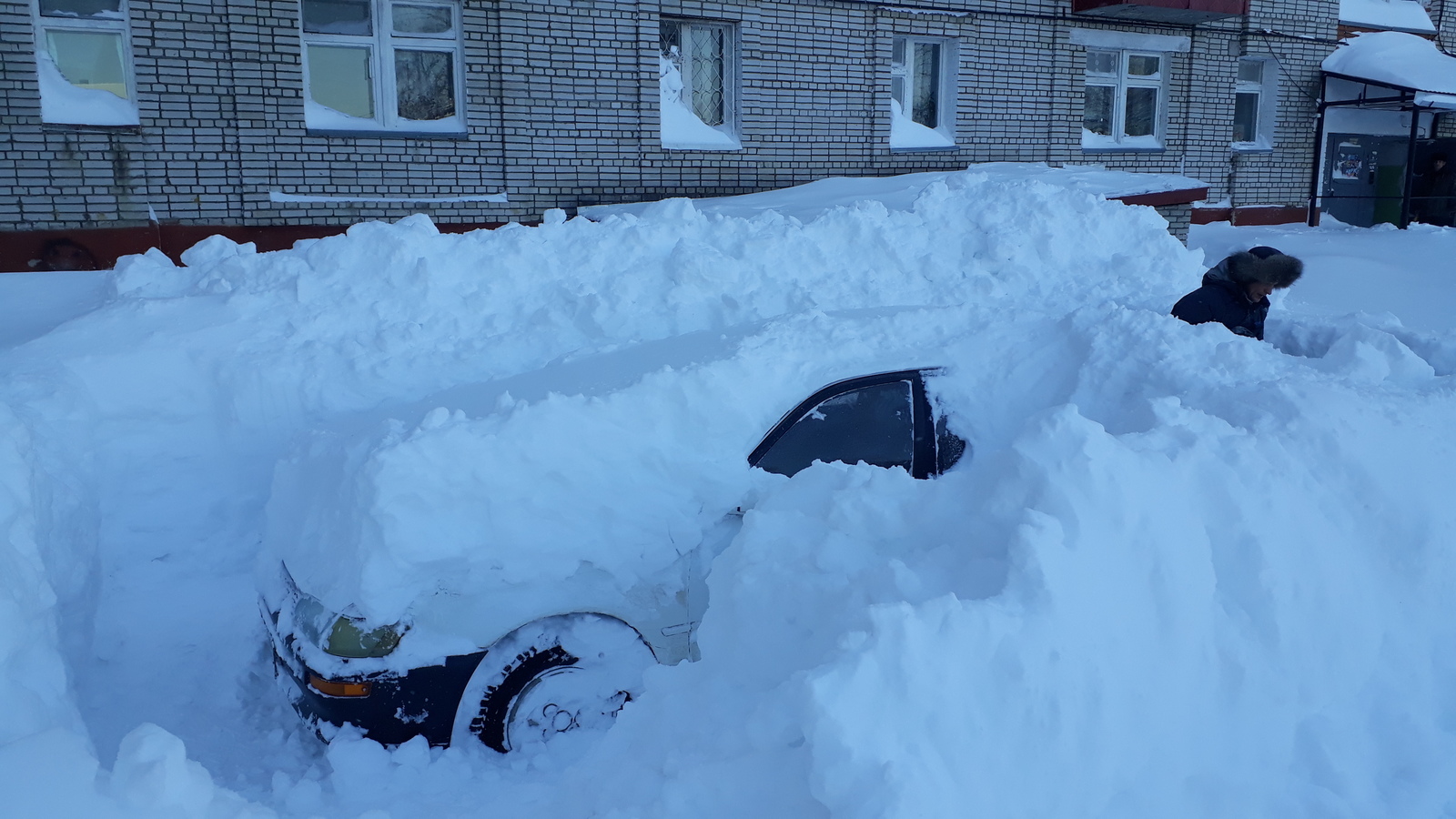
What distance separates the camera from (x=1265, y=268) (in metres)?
4.61

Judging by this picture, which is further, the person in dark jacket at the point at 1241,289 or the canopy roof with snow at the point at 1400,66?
the canopy roof with snow at the point at 1400,66

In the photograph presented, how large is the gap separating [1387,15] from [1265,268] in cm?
1435

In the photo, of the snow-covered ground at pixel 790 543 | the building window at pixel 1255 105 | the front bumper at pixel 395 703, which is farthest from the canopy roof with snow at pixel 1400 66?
the front bumper at pixel 395 703

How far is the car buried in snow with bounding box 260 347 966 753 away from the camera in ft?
9.73

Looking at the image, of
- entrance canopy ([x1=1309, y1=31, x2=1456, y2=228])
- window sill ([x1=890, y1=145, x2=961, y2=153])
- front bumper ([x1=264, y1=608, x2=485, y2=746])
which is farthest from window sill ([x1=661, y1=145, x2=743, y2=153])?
entrance canopy ([x1=1309, y1=31, x2=1456, y2=228])

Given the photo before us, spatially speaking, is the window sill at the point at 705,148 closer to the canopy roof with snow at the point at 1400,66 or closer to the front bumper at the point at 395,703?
the front bumper at the point at 395,703

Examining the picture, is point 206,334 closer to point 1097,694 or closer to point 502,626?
point 502,626

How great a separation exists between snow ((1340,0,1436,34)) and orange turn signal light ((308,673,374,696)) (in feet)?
56.2

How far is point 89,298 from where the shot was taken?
6320mm

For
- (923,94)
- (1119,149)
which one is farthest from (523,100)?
(1119,149)

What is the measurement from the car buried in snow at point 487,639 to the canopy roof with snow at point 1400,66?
1447cm

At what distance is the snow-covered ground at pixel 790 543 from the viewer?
2.03 metres

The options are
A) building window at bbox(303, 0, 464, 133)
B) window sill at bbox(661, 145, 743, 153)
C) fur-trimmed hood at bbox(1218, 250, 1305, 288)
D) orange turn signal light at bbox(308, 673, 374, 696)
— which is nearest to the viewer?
orange turn signal light at bbox(308, 673, 374, 696)

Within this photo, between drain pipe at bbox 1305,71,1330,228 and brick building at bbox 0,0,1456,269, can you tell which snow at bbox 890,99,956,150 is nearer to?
brick building at bbox 0,0,1456,269
